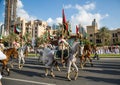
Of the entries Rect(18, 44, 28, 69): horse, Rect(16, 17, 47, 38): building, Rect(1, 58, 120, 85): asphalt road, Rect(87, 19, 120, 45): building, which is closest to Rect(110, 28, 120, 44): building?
Rect(87, 19, 120, 45): building

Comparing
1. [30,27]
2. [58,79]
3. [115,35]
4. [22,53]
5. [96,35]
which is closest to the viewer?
[58,79]

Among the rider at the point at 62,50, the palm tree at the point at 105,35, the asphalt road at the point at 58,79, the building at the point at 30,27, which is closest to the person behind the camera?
the asphalt road at the point at 58,79

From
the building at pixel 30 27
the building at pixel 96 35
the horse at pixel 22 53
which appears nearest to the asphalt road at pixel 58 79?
the horse at pixel 22 53

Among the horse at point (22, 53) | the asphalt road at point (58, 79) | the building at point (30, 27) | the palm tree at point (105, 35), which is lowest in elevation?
the asphalt road at point (58, 79)

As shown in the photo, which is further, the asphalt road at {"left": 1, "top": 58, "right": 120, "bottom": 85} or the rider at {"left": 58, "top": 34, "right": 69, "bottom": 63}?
the rider at {"left": 58, "top": 34, "right": 69, "bottom": 63}

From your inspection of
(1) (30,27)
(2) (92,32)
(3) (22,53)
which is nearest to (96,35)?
(2) (92,32)

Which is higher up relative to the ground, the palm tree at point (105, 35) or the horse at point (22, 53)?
the palm tree at point (105, 35)

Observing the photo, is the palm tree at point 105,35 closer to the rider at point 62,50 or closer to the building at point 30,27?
the building at point 30,27

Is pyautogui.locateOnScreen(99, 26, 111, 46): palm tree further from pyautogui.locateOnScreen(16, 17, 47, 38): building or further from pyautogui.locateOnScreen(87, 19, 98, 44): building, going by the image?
A: pyautogui.locateOnScreen(16, 17, 47, 38): building

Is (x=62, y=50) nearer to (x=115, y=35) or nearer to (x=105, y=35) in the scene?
(x=105, y=35)

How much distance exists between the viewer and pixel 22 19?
150 metres

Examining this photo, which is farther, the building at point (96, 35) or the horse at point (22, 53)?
the building at point (96, 35)

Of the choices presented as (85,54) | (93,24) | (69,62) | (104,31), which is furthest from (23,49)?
(93,24)

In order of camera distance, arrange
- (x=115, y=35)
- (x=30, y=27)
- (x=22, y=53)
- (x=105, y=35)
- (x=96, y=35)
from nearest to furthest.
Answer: (x=22, y=53) → (x=105, y=35) → (x=115, y=35) → (x=96, y=35) → (x=30, y=27)
